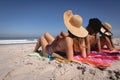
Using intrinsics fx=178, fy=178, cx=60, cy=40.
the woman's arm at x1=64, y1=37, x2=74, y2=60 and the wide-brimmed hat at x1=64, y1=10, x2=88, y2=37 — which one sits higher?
the wide-brimmed hat at x1=64, y1=10, x2=88, y2=37

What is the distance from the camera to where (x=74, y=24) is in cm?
402

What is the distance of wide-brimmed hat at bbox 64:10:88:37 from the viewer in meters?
3.92

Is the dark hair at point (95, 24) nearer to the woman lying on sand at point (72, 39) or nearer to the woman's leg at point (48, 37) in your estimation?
the woman lying on sand at point (72, 39)

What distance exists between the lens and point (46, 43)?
5.11m

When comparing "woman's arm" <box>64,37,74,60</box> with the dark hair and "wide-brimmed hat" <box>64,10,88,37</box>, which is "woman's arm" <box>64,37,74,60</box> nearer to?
"wide-brimmed hat" <box>64,10,88,37</box>

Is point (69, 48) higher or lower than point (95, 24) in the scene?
lower

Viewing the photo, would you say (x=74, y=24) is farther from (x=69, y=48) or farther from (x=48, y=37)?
(x=48, y=37)

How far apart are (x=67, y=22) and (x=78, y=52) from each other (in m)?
0.87

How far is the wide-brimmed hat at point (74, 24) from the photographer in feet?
12.9

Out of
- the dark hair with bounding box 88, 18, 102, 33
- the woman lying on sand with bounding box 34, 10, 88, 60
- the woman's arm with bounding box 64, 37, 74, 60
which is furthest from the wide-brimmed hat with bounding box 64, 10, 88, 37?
the dark hair with bounding box 88, 18, 102, 33

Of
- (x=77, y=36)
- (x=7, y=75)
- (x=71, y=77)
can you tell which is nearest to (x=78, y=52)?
(x=77, y=36)

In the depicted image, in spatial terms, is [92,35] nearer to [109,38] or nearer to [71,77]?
[109,38]

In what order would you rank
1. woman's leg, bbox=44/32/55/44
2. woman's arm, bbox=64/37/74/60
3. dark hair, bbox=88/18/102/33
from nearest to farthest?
1. woman's arm, bbox=64/37/74/60
2. dark hair, bbox=88/18/102/33
3. woman's leg, bbox=44/32/55/44

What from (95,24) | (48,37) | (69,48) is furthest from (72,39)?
(48,37)
